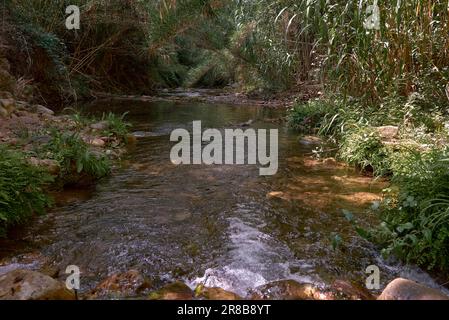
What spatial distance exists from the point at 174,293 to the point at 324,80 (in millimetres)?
5019

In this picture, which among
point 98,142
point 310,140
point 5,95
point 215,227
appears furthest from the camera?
point 5,95

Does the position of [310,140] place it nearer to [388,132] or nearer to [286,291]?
[388,132]

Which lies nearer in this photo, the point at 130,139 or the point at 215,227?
the point at 215,227

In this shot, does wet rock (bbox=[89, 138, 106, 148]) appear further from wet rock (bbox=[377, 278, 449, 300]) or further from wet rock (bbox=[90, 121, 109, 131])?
wet rock (bbox=[377, 278, 449, 300])

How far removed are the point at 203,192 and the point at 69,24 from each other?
7257mm

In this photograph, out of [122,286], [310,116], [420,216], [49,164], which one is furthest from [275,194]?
[310,116]

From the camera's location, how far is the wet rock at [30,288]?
1697mm

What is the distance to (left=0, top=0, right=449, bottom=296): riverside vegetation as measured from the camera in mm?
2500

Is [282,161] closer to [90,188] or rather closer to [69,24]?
[90,188]

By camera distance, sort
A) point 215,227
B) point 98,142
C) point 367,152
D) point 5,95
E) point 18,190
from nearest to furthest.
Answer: point 18,190 → point 215,227 → point 367,152 → point 98,142 → point 5,95

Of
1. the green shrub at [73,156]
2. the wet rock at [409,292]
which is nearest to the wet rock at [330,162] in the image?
the green shrub at [73,156]

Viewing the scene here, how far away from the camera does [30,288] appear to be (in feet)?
5.66

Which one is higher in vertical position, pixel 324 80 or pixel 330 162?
pixel 324 80

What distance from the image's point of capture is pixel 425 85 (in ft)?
14.5
